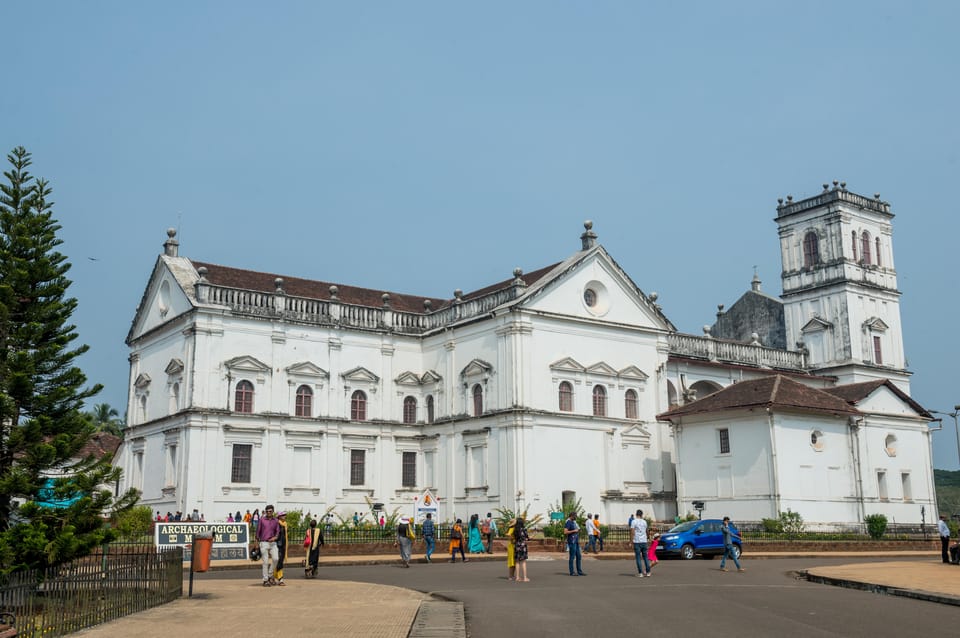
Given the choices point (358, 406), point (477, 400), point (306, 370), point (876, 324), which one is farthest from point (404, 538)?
point (876, 324)

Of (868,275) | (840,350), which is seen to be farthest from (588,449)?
(868,275)

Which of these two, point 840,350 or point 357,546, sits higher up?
point 840,350

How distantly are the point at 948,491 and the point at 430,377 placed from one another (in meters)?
77.8

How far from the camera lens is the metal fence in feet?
39.1

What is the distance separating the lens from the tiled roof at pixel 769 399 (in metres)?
39.9

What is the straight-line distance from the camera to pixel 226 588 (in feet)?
64.9

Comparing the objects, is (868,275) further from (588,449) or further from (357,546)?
(357,546)

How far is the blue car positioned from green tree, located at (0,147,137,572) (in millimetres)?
18914

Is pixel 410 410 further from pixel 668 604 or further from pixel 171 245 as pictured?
pixel 668 604

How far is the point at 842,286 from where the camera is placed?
57.4m

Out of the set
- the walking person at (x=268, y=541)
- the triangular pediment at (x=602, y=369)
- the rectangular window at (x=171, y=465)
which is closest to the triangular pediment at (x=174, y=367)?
the rectangular window at (x=171, y=465)

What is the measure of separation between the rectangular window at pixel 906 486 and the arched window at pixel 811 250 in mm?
17636

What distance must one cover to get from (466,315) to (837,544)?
18825 mm

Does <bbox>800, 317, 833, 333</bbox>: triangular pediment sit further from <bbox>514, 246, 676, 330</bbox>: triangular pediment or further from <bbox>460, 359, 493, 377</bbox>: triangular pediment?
<bbox>460, 359, 493, 377</bbox>: triangular pediment
